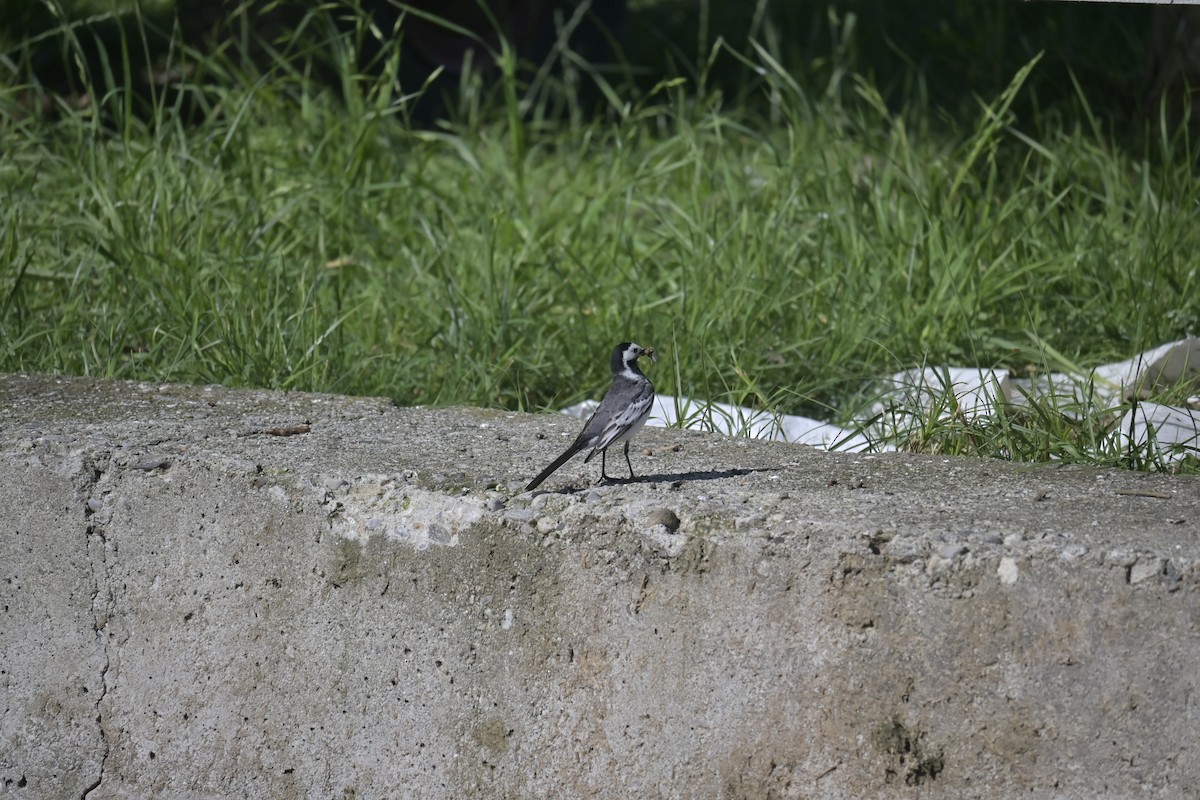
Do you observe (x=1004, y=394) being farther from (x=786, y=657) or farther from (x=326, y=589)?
(x=326, y=589)

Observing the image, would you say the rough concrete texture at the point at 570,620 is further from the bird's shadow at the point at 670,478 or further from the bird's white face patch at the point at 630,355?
the bird's white face patch at the point at 630,355

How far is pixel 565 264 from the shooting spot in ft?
12.6

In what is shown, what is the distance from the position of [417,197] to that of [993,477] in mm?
2448

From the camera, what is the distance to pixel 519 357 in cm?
317

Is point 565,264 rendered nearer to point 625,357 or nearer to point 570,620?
point 625,357

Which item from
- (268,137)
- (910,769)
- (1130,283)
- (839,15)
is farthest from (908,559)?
(839,15)

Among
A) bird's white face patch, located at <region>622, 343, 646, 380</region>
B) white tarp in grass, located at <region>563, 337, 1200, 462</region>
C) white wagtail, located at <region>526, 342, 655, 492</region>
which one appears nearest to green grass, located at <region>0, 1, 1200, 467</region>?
white tarp in grass, located at <region>563, 337, 1200, 462</region>

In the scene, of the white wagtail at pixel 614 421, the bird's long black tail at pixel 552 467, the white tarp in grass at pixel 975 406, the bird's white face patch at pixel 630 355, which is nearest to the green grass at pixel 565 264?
the white tarp in grass at pixel 975 406

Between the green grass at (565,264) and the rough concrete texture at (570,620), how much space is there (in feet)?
2.05

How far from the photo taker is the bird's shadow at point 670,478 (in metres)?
2.11

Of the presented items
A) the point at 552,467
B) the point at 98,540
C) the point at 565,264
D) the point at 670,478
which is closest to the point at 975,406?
the point at 670,478

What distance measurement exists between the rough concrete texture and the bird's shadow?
0.5 inches

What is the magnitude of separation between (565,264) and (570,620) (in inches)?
77.9

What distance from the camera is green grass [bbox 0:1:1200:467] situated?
3094 millimetres
